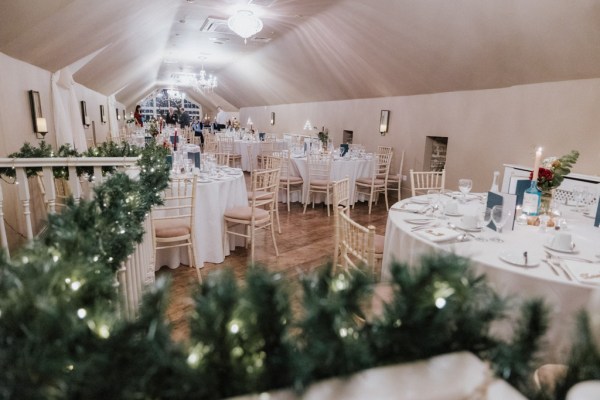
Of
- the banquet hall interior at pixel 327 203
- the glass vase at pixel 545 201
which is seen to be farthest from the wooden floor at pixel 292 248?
the glass vase at pixel 545 201

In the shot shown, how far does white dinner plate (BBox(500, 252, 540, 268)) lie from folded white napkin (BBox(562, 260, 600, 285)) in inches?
5.3

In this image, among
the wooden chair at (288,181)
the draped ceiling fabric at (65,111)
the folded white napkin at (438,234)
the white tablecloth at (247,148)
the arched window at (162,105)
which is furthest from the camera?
the arched window at (162,105)

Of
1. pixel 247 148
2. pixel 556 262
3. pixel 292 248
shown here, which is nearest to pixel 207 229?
pixel 292 248

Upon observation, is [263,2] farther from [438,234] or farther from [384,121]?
[438,234]

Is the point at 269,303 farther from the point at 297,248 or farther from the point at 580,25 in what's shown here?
the point at 580,25

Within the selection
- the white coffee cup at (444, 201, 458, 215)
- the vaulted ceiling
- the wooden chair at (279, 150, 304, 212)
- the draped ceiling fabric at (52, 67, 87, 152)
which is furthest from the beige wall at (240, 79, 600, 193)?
the draped ceiling fabric at (52, 67, 87, 152)

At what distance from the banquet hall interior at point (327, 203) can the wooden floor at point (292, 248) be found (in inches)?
1.6

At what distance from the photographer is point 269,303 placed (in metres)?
0.72

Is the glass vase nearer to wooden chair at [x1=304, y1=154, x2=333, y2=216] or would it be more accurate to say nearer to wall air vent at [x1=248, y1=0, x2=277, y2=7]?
wooden chair at [x1=304, y1=154, x2=333, y2=216]

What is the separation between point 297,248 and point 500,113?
3.90 meters

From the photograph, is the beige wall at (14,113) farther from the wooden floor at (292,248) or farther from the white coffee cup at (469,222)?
the white coffee cup at (469,222)

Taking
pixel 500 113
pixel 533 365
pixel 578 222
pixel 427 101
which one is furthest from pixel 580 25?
pixel 533 365

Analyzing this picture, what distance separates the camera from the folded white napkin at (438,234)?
2121mm

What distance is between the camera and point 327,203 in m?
5.73
